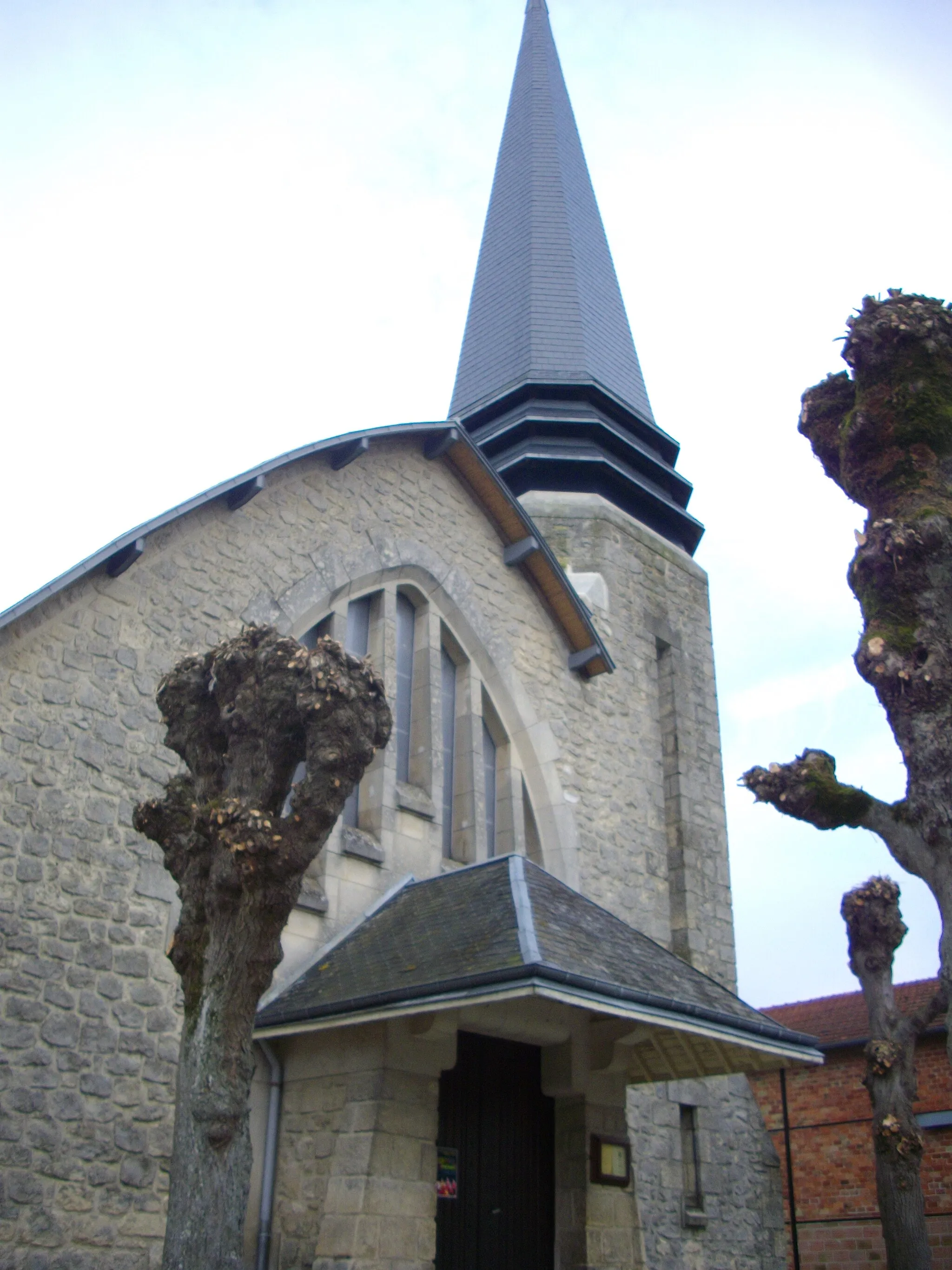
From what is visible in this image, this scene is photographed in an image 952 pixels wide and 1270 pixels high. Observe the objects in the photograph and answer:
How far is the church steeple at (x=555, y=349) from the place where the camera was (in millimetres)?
14695

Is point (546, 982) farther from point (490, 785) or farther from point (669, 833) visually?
point (669, 833)

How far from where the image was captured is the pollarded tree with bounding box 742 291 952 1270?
6.73m

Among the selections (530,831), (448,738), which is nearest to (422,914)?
(448,738)

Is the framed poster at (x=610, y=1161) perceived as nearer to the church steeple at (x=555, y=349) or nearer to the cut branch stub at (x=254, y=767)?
the cut branch stub at (x=254, y=767)

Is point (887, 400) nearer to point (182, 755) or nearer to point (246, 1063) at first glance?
point (182, 755)

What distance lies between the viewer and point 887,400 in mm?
7621

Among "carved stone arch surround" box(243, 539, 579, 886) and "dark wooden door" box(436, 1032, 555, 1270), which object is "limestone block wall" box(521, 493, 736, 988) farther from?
"dark wooden door" box(436, 1032, 555, 1270)

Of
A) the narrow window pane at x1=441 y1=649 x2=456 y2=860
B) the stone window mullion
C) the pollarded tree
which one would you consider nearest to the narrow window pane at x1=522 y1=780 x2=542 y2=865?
the stone window mullion

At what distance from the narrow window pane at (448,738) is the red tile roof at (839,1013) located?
761 cm

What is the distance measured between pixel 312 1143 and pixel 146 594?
3.81m

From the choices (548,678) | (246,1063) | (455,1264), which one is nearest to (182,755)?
(246,1063)

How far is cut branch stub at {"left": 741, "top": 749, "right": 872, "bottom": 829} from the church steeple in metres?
6.65

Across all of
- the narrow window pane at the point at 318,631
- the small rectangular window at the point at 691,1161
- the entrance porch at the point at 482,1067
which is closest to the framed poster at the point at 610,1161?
the entrance porch at the point at 482,1067

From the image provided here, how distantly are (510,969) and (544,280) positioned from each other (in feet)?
44.9
